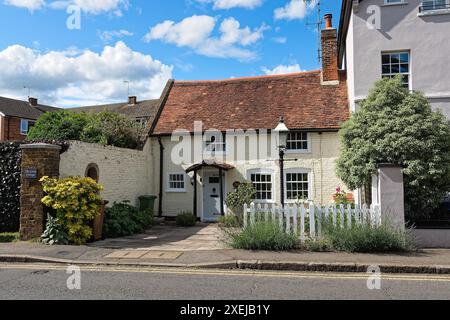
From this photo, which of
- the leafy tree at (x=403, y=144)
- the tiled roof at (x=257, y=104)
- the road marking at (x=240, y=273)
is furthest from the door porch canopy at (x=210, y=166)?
the road marking at (x=240, y=273)

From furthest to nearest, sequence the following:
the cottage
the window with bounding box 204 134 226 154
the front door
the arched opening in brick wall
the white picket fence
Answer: the window with bounding box 204 134 226 154, the front door, the cottage, the arched opening in brick wall, the white picket fence

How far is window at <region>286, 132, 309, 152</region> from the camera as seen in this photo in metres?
16.4

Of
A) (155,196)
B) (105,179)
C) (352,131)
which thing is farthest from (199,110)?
(352,131)

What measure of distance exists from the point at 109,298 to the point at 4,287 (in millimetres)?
2061

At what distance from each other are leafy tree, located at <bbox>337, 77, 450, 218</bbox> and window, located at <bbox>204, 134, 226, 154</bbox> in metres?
6.79

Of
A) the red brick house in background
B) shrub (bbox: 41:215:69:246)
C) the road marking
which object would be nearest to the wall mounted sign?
shrub (bbox: 41:215:69:246)

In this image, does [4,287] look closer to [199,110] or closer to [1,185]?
[1,185]

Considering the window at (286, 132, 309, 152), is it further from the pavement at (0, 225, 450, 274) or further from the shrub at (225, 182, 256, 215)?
the pavement at (0, 225, 450, 274)

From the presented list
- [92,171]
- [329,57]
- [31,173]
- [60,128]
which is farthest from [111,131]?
[329,57]

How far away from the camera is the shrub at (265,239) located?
9.02 m

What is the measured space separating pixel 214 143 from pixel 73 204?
868 centimetres

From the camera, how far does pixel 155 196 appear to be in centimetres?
1697

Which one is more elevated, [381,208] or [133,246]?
[381,208]
